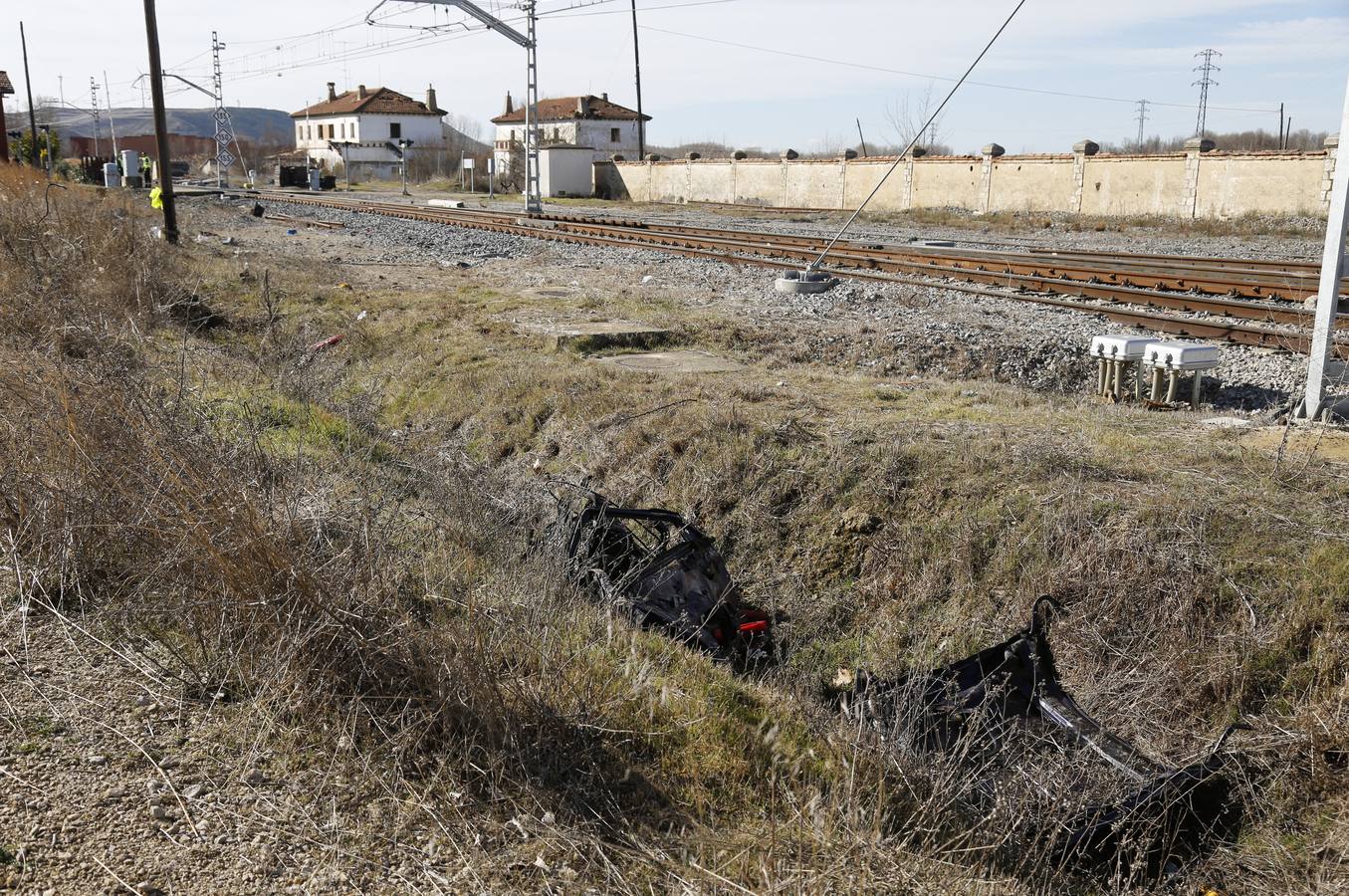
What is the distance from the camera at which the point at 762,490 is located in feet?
25.8

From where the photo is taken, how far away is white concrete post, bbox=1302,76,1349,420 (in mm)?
7703

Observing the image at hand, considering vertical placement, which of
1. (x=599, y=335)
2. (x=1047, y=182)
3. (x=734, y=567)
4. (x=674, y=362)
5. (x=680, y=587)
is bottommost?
(x=734, y=567)

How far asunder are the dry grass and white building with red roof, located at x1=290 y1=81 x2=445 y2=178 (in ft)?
286

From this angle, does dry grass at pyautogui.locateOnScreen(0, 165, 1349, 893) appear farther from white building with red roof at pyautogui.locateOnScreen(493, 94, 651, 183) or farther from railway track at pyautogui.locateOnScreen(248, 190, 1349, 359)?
white building with red roof at pyautogui.locateOnScreen(493, 94, 651, 183)

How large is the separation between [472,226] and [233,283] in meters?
14.2

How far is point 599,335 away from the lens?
1229 centimetres

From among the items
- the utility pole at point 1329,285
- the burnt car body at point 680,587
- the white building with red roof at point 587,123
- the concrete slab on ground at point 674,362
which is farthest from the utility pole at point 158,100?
the white building with red roof at point 587,123

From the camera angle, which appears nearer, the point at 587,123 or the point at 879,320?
the point at 879,320

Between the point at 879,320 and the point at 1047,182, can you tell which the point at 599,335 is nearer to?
the point at 879,320

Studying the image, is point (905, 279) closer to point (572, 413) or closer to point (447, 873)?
point (572, 413)

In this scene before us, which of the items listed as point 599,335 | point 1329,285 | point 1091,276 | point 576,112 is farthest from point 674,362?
point 576,112

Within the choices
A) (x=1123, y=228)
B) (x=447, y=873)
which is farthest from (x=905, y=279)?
(x=1123, y=228)

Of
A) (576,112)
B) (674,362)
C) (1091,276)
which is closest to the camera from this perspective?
(674,362)

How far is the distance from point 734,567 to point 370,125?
98088 mm
